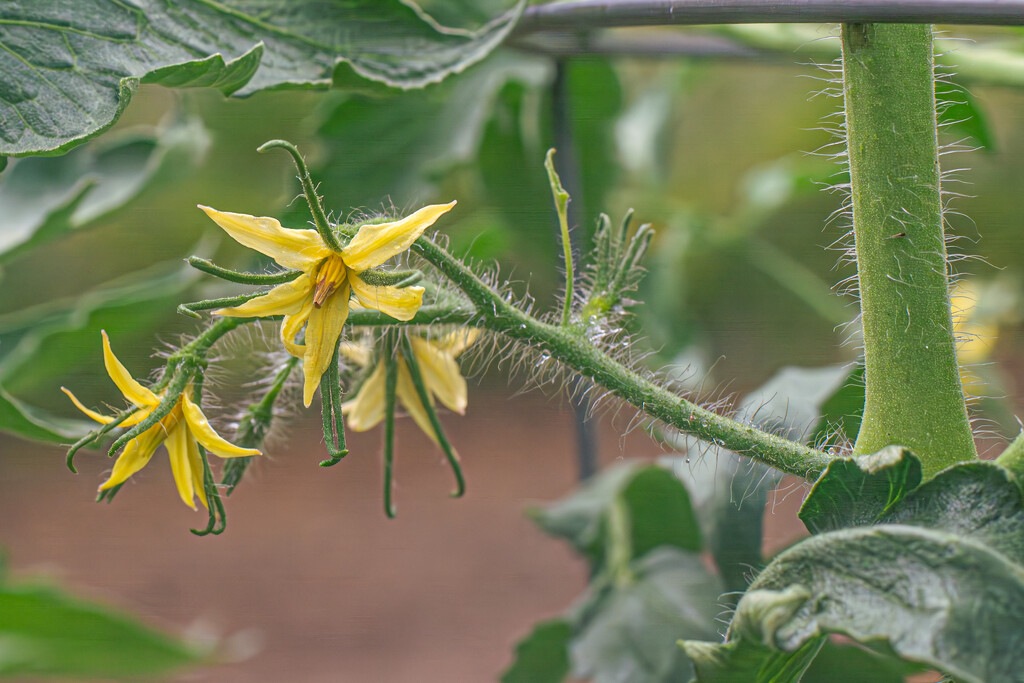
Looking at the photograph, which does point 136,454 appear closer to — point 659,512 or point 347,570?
point 659,512

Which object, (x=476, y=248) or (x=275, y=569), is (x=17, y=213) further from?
(x=275, y=569)

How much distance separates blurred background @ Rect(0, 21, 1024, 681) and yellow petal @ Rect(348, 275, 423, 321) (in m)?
0.07

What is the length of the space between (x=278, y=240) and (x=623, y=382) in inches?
3.4

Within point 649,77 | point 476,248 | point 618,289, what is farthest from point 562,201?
point 649,77

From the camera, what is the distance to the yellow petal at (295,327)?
166mm

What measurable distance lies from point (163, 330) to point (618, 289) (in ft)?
2.06

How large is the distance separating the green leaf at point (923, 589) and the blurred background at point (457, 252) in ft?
0.25

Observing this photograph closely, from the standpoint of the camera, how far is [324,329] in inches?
6.7

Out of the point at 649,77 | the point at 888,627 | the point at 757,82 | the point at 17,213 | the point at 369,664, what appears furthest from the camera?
the point at 369,664

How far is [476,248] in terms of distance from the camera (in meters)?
0.40

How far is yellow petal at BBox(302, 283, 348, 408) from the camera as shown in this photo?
169 mm

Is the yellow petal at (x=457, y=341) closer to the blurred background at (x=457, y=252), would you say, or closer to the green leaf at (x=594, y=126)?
the blurred background at (x=457, y=252)

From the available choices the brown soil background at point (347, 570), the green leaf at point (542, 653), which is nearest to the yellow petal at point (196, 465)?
the green leaf at point (542, 653)

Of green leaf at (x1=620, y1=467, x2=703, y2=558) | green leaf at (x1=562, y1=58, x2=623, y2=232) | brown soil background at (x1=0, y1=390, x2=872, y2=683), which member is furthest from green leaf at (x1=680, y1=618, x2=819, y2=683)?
brown soil background at (x1=0, y1=390, x2=872, y2=683)
